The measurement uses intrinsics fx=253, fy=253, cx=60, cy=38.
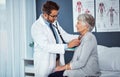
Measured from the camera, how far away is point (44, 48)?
2.56m

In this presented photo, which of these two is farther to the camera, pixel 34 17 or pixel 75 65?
pixel 34 17

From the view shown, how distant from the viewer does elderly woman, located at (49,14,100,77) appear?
7.70 ft

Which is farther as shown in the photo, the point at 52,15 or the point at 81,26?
the point at 52,15

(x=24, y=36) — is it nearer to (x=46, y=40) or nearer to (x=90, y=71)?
(x=46, y=40)

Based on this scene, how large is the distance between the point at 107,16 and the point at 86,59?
1.77m

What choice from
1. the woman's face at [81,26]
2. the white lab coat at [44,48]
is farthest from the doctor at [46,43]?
the woman's face at [81,26]

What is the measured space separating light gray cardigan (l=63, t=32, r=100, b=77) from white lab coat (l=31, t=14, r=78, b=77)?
23cm

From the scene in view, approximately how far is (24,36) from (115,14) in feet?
5.68

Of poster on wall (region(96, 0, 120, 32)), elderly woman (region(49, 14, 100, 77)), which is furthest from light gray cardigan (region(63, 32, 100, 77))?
poster on wall (region(96, 0, 120, 32))

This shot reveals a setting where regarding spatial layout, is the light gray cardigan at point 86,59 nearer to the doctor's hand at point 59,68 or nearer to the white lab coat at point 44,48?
the doctor's hand at point 59,68

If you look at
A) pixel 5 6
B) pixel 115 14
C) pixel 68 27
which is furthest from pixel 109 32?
pixel 5 6

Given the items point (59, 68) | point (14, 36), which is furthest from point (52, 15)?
point (14, 36)

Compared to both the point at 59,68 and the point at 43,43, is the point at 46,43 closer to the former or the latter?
the point at 43,43

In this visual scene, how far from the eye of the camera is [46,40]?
2.58 meters
